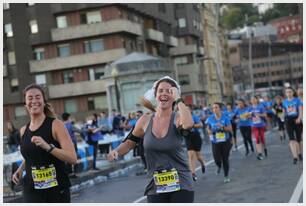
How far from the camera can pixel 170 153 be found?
5.70m

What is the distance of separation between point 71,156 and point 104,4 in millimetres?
52703

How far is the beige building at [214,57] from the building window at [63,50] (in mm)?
18674

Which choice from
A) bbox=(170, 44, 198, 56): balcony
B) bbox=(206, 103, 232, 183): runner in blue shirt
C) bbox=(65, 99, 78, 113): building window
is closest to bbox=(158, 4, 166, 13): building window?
bbox=(170, 44, 198, 56): balcony

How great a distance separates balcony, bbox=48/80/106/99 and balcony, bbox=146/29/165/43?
7854mm

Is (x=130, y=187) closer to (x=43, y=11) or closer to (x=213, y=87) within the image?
(x=43, y=11)

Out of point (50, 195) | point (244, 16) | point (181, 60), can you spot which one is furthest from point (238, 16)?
point (50, 195)

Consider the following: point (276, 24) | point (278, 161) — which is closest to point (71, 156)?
point (278, 161)

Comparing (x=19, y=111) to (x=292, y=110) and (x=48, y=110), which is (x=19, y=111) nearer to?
(x=292, y=110)

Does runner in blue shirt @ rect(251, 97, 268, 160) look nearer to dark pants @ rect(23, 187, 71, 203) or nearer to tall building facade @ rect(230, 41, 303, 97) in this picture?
dark pants @ rect(23, 187, 71, 203)

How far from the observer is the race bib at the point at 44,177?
5.87 meters

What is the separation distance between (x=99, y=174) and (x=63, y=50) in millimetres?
42919

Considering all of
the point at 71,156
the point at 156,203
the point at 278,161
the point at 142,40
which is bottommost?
the point at 278,161

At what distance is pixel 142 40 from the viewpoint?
6231cm

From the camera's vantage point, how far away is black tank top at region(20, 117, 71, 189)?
5.88m
